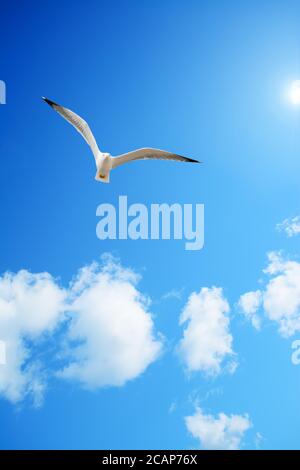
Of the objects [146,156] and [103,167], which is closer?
[103,167]

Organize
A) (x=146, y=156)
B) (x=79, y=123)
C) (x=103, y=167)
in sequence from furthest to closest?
1. (x=146, y=156)
2. (x=79, y=123)
3. (x=103, y=167)

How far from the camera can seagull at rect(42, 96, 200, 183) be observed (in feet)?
36.7

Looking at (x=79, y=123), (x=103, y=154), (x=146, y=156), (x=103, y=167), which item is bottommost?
(x=103, y=167)

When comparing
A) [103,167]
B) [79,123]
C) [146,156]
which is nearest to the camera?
[103,167]

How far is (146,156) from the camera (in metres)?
11.7

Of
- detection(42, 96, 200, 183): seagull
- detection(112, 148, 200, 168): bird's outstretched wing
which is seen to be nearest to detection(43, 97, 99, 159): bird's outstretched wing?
detection(42, 96, 200, 183): seagull

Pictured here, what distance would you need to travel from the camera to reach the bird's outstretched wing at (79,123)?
11.2 m

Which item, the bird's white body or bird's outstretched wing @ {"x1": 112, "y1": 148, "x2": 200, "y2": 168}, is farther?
bird's outstretched wing @ {"x1": 112, "y1": 148, "x2": 200, "y2": 168}

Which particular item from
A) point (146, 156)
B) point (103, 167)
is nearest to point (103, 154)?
point (103, 167)

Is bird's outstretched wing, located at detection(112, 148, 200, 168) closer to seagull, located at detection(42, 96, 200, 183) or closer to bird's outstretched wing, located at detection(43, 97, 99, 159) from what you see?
seagull, located at detection(42, 96, 200, 183)

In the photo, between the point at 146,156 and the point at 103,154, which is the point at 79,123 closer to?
the point at 103,154

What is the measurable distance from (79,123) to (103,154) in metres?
0.94
